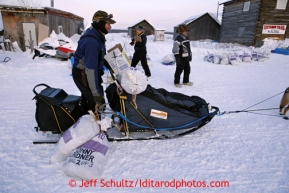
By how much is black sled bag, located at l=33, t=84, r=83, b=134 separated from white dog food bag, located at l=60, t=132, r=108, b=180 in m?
0.53

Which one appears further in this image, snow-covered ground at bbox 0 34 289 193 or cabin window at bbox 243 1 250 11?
cabin window at bbox 243 1 250 11

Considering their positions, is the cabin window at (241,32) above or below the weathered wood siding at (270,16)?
below

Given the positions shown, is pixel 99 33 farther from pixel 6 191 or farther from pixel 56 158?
pixel 6 191

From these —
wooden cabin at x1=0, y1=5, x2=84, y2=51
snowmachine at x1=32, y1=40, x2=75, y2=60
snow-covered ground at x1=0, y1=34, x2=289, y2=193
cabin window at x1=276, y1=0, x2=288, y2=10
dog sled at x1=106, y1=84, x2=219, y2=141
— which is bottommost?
snow-covered ground at x1=0, y1=34, x2=289, y2=193

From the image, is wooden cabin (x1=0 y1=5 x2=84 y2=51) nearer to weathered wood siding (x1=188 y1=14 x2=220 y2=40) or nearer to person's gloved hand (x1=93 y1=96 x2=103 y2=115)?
person's gloved hand (x1=93 y1=96 x2=103 y2=115)

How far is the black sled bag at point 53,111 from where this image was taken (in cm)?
227

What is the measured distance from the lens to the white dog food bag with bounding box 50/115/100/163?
202 cm

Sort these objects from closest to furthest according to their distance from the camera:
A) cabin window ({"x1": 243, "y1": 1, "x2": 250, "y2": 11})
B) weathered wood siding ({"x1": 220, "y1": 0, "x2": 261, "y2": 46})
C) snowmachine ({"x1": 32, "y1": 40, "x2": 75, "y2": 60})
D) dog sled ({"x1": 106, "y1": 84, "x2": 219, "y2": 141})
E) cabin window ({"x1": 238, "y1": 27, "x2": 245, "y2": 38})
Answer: dog sled ({"x1": 106, "y1": 84, "x2": 219, "y2": 141}) → snowmachine ({"x1": 32, "y1": 40, "x2": 75, "y2": 60}) → weathered wood siding ({"x1": 220, "y1": 0, "x2": 261, "y2": 46}) → cabin window ({"x1": 243, "y1": 1, "x2": 250, "y2": 11}) → cabin window ({"x1": 238, "y1": 27, "x2": 245, "y2": 38})

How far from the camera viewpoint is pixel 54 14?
12562mm

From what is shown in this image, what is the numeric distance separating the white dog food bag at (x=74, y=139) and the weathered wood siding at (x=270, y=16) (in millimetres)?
16373

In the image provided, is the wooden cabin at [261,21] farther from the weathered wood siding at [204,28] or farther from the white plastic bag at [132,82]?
the white plastic bag at [132,82]

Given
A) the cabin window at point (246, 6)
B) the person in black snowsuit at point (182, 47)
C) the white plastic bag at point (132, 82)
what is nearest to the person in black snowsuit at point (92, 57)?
the white plastic bag at point (132, 82)

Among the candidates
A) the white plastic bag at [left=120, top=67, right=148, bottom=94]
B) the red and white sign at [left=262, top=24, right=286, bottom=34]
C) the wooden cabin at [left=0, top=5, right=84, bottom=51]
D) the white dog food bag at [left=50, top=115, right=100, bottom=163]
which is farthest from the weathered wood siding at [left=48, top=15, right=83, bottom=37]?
the red and white sign at [left=262, top=24, right=286, bottom=34]

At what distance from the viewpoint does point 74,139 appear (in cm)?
201
